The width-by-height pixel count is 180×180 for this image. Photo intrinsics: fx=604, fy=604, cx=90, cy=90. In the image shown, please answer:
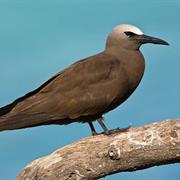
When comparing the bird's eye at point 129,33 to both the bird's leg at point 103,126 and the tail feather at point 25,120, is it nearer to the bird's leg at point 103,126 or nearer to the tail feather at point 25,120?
the bird's leg at point 103,126

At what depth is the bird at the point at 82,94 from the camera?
753 cm

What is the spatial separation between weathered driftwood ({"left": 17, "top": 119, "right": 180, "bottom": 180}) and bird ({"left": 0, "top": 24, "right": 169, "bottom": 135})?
41.5 inches

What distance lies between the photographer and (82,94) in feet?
25.5

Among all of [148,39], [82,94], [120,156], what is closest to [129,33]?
[148,39]

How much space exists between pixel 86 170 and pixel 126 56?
235cm

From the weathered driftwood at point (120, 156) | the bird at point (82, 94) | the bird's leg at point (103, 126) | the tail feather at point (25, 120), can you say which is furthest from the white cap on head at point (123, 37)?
the weathered driftwood at point (120, 156)

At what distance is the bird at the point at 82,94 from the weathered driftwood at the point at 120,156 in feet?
3.46

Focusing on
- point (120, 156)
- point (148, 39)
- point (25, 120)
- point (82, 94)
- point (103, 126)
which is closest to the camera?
point (120, 156)

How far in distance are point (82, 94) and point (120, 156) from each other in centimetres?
171

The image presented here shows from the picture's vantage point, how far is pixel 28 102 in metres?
7.64

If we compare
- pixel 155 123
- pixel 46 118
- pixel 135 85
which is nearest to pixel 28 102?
pixel 46 118

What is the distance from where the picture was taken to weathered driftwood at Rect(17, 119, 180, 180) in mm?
6227

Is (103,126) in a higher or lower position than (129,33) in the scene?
lower

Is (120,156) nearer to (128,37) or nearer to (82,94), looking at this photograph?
(82,94)
